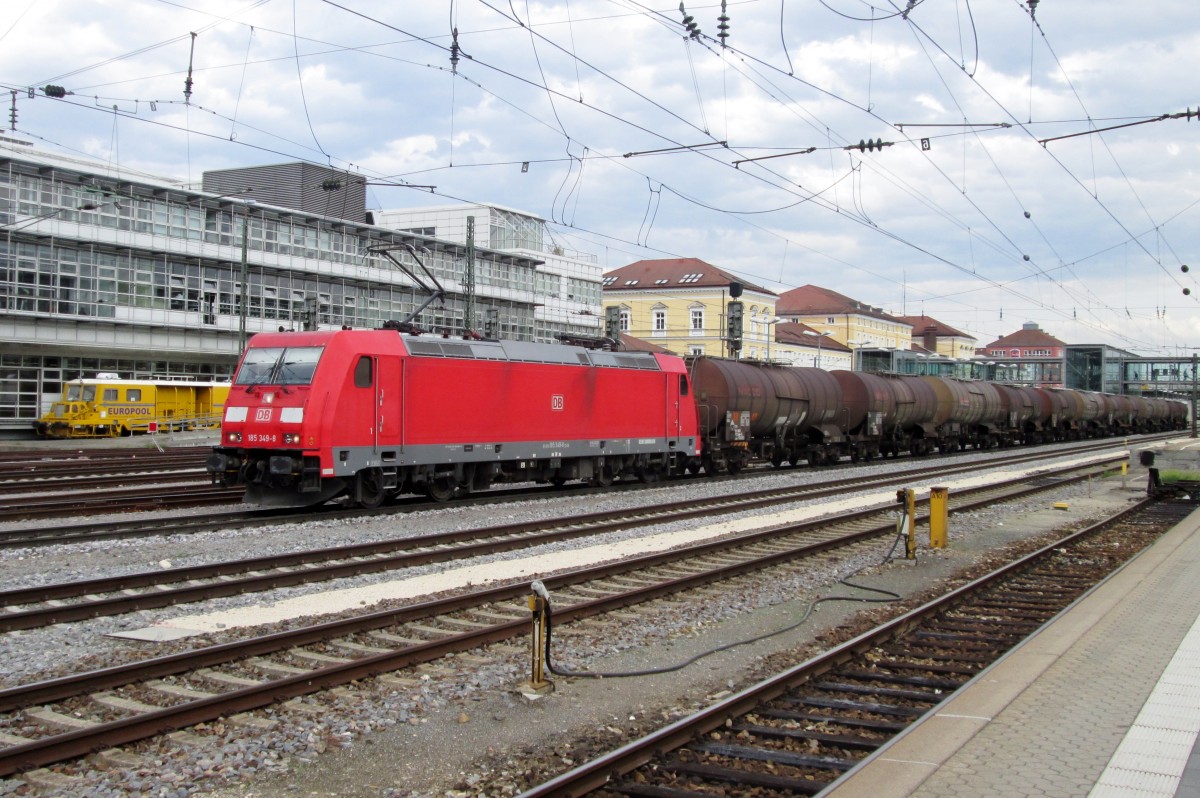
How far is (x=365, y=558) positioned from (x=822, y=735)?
320 inches

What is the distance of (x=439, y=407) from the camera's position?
1881cm

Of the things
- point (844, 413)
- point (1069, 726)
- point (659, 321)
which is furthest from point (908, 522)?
point (659, 321)

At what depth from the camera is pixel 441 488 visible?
20078mm

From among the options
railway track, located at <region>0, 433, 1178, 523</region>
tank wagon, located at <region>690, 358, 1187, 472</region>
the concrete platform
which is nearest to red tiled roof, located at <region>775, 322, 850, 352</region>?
tank wagon, located at <region>690, 358, 1187, 472</region>

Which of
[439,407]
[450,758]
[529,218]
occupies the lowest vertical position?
[450,758]

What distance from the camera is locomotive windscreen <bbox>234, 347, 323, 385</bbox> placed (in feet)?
56.2

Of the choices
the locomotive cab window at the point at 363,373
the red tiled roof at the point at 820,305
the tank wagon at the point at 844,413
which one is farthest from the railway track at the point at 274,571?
the red tiled roof at the point at 820,305

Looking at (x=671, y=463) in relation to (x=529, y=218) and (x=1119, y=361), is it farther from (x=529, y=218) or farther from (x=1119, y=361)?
(x=1119, y=361)

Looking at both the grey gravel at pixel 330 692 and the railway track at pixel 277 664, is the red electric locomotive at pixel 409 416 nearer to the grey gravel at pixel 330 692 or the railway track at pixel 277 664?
the grey gravel at pixel 330 692

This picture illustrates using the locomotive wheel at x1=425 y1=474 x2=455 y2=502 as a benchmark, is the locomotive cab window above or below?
above

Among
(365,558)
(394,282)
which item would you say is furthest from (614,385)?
(394,282)

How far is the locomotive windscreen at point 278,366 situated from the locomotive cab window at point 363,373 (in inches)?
27.6

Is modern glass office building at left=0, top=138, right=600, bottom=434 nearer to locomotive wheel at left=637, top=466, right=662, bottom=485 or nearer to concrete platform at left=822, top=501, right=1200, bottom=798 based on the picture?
locomotive wheel at left=637, top=466, right=662, bottom=485

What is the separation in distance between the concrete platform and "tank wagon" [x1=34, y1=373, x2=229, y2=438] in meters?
43.5
